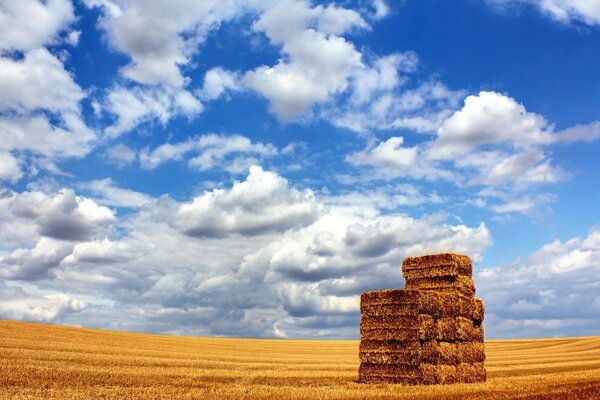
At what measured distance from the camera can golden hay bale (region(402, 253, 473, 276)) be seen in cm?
1875

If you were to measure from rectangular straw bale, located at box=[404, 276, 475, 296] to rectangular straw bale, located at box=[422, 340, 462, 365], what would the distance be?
1964 mm

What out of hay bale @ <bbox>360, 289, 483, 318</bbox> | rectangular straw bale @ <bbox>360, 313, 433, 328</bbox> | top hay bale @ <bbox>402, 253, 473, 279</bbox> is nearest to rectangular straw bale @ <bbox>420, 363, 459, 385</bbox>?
rectangular straw bale @ <bbox>360, 313, 433, 328</bbox>

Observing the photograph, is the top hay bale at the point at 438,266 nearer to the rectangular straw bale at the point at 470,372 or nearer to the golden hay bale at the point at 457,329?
the golden hay bale at the point at 457,329

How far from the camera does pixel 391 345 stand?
58.2ft

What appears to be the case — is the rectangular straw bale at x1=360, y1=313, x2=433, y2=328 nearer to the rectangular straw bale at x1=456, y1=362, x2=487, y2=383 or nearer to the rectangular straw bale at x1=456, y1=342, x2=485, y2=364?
the rectangular straw bale at x1=456, y1=342, x2=485, y2=364

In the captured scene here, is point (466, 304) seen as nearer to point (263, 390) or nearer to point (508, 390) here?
point (508, 390)

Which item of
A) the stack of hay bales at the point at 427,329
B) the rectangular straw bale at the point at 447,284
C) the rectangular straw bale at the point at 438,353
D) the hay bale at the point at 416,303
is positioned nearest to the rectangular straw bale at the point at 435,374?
the stack of hay bales at the point at 427,329

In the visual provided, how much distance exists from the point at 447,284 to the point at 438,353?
2.58m

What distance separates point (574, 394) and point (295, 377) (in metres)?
8.99

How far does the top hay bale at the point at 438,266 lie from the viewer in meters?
18.7

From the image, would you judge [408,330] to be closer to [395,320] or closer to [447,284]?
[395,320]

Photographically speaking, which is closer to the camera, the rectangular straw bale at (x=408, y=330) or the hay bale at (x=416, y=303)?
the rectangular straw bale at (x=408, y=330)

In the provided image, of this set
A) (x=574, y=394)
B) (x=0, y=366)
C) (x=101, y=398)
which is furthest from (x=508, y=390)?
(x=0, y=366)

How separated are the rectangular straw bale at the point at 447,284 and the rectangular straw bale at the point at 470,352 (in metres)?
1.74
